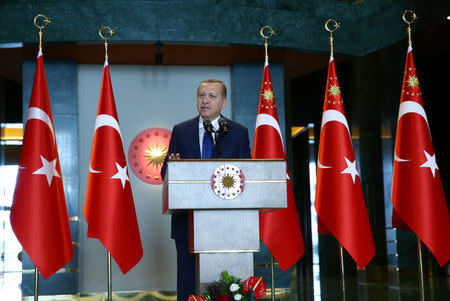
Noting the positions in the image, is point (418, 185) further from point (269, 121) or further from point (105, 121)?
point (105, 121)

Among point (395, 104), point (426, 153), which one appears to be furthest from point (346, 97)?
point (426, 153)

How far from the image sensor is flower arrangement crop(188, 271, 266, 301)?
269 cm

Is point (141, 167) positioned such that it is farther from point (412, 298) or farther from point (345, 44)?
point (412, 298)

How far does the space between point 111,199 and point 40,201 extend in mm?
477

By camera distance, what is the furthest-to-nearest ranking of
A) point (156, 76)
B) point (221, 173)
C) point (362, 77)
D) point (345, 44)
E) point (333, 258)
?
point (333, 258)
point (362, 77)
point (156, 76)
point (345, 44)
point (221, 173)

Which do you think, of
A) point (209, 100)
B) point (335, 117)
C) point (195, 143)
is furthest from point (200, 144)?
point (335, 117)

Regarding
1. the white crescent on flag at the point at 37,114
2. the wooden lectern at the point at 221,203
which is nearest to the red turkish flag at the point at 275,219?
the white crescent on flag at the point at 37,114

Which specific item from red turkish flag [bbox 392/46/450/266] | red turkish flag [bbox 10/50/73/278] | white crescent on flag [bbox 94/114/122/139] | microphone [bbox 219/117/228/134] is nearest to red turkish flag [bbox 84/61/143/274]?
white crescent on flag [bbox 94/114/122/139]

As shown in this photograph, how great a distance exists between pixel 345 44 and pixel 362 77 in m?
3.66

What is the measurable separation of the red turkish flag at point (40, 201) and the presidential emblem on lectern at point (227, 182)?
1.63m

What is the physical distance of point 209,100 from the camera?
3.33 m

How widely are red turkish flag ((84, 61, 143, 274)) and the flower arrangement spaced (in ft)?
4.94

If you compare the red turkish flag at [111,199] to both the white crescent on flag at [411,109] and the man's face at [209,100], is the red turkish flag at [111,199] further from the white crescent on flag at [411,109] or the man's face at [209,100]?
the white crescent on flag at [411,109]

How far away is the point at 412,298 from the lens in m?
6.11
